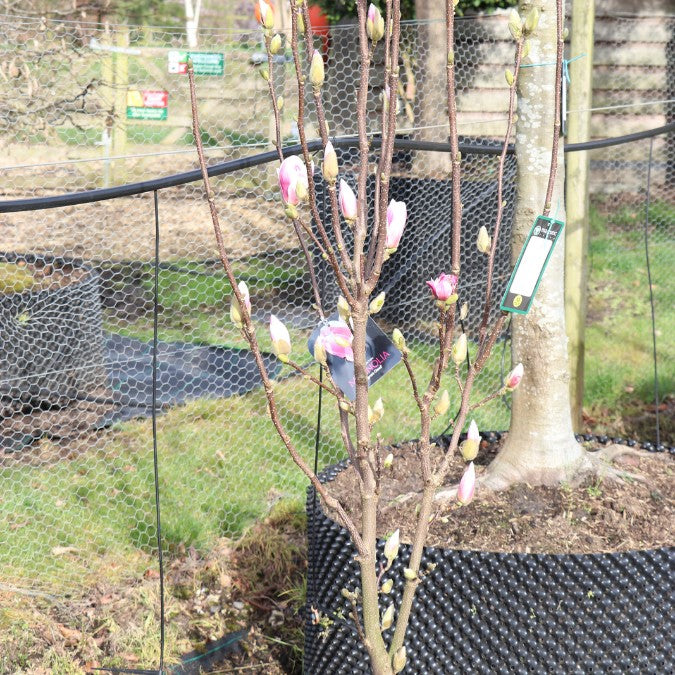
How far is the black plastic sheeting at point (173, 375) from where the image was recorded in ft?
13.2

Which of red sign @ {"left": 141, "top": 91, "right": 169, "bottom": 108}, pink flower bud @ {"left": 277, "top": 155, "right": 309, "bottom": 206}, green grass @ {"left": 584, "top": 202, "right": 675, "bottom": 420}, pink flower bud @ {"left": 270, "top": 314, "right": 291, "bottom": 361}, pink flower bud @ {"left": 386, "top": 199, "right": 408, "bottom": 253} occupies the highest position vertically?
red sign @ {"left": 141, "top": 91, "right": 169, "bottom": 108}

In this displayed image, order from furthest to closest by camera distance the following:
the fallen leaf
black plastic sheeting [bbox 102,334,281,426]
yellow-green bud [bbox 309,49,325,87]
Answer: black plastic sheeting [bbox 102,334,281,426], the fallen leaf, yellow-green bud [bbox 309,49,325,87]

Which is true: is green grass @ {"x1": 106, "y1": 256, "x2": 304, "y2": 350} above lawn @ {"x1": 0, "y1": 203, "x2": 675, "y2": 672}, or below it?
above

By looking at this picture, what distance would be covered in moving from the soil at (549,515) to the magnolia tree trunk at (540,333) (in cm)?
7

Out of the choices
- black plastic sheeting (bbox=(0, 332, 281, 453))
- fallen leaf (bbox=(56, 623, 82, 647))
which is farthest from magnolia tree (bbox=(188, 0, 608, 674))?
black plastic sheeting (bbox=(0, 332, 281, 453))

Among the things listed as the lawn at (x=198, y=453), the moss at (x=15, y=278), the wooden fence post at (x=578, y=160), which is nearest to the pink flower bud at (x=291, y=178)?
the lawn at (x=198, y=453)

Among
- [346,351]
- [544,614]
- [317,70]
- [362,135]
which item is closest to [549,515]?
[544,614]

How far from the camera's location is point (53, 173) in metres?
6.39

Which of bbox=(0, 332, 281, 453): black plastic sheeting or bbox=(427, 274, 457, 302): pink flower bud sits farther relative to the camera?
bbox=(0, 332, 281, 453): black plastic sheeting

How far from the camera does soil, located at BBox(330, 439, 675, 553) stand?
2.08 metres

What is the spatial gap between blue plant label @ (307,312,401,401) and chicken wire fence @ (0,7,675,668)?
714 mm

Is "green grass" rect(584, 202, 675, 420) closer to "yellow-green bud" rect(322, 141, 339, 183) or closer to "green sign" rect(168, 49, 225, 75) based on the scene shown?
"green sign" rect(168, 49, 225, 75)

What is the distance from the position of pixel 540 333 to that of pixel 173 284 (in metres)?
3.00

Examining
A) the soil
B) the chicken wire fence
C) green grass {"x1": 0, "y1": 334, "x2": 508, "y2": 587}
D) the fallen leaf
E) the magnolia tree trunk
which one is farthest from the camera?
the chicken wire fence
